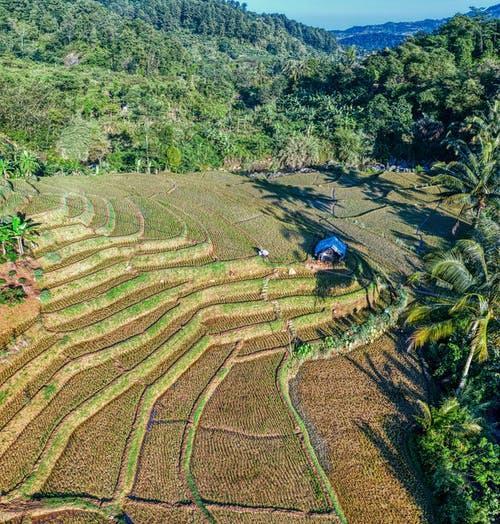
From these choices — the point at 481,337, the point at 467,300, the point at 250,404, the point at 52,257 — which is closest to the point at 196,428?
the point at 250,404

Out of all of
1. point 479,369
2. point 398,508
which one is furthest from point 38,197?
point 479,369

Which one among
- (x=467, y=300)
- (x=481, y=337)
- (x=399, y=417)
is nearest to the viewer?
(x=481, y=337)

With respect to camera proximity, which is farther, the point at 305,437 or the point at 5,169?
the point at 5,169

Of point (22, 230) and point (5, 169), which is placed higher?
point (5, 169)

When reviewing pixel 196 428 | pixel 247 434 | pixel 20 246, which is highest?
pixel 20 246

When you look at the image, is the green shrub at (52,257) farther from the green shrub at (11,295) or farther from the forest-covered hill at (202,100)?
the forest-covered hill at (202,100)

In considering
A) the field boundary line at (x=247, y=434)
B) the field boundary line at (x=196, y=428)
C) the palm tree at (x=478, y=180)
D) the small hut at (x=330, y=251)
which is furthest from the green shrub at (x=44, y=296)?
the palm tree at (x=478, y=180)

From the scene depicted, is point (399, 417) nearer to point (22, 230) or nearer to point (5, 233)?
point (22, 230)
